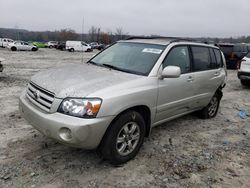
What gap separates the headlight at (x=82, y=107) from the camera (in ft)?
9.49

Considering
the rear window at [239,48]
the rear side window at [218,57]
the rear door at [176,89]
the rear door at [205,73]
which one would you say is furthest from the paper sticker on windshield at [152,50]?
the rear window at [239,48]

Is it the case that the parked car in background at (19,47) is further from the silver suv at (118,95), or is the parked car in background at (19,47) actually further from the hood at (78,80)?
the hood at (78,80)

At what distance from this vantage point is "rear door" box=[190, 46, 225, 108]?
465 centimetres

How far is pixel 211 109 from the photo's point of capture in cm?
564

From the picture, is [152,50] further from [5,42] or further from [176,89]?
[5,42]

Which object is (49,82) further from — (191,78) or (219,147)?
(219,147)

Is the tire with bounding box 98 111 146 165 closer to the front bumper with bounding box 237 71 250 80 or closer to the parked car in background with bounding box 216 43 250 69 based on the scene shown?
the front bumper with bounding box 237 71 250 80

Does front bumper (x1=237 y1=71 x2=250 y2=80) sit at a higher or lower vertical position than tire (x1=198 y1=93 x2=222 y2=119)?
higher

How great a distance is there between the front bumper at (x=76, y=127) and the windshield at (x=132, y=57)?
1116 millimetres

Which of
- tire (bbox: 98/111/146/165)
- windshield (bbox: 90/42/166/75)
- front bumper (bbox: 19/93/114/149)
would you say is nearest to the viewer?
front bumper (bbox: 19/93/114/149)

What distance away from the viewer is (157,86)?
366cm

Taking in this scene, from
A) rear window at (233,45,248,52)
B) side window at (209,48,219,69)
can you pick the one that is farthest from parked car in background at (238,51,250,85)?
rear window at (233,45,248,52)

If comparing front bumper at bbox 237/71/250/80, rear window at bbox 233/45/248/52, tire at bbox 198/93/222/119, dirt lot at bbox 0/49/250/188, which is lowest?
dirt lot at bbox 0/49/250/188

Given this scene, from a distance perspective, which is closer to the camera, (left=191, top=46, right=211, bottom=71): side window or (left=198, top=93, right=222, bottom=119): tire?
(left=191, top=46, right=211, bottom=71): side window
